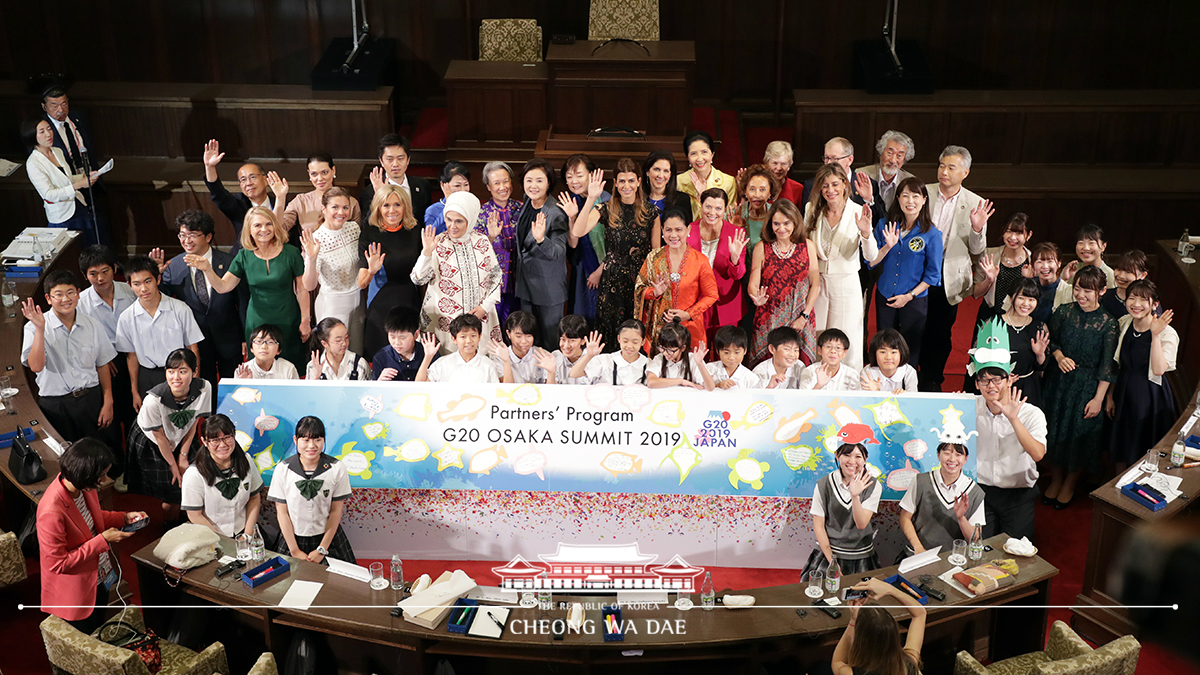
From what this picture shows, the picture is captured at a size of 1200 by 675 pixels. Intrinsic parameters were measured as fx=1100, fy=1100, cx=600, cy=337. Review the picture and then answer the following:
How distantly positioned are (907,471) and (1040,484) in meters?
1.52

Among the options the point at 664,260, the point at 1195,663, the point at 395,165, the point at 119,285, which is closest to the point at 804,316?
the point at 664,260

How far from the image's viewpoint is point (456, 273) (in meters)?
6.27

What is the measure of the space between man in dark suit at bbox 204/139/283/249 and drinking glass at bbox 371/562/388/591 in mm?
2543

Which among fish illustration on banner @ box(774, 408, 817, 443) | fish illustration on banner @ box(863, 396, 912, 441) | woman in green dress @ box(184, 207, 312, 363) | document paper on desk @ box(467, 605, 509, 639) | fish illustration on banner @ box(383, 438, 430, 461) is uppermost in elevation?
woman in green dress @ box(184, 207, 312, 363)

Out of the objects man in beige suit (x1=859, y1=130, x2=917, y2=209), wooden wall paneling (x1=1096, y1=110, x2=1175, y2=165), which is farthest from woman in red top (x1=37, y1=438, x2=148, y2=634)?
wooden wall paneling (x1=1096, y1=110, x2=1175, y2=165)

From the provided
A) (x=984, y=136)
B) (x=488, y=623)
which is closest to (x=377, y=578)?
(x=488, y=623)

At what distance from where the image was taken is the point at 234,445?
211 inches

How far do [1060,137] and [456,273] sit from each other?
227 inches

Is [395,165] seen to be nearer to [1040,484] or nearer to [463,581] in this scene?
[463,581]

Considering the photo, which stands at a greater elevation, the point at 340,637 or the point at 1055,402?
the point at 1055,402

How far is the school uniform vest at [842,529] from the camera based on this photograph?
5344 mm

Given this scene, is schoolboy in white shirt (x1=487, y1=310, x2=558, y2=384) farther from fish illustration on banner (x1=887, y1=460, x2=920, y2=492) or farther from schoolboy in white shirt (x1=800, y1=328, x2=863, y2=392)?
fish illustration on banner (x1=887, y1=460, x2=920, y2=492)

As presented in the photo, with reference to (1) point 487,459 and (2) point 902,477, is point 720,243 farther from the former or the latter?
(1) point 487,459

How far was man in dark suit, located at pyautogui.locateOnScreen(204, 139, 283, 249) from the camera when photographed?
6.71 metres
